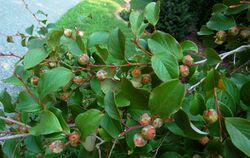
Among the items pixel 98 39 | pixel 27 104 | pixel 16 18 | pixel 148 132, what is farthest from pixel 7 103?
pixel 16 18

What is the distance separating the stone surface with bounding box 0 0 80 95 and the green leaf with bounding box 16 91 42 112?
3.29 metres

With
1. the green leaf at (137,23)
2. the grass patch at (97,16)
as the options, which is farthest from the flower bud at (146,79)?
the grass patch at (97,16)

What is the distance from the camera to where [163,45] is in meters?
0.82

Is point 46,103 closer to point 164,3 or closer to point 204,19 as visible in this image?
point 164,3

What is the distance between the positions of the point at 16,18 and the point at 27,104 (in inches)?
226

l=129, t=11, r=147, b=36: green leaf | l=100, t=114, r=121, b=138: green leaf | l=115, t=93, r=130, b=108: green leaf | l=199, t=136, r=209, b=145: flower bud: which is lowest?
l=199, t=136, r=209, b=145: flower bud

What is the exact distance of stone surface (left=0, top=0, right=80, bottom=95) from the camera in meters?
4.58

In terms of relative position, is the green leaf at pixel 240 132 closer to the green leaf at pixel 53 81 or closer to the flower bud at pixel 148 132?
the flower bud at pixel 148 132

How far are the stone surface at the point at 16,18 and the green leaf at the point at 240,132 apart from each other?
12.0 ft

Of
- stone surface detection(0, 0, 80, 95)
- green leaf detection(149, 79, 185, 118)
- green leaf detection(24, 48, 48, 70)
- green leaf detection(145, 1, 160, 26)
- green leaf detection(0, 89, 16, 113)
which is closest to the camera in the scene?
A: green leaf detection(149, 79, 185, 118)

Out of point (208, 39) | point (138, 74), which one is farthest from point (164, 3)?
point (138, 74)

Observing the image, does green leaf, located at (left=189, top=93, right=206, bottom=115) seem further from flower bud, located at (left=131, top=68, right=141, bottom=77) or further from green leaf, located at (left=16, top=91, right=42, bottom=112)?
green leaf, located at (left=16, top=91, right=42, bottom=112)

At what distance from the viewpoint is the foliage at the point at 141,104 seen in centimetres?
64

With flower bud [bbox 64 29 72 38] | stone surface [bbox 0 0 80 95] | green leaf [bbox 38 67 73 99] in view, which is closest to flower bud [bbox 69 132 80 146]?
green leaf [bbox 38 67 73 99]
